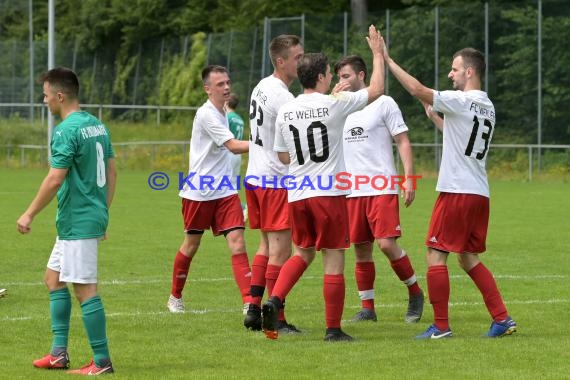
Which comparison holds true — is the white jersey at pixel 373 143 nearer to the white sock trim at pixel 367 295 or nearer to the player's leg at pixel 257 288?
the white sock trim at pixel 367 295

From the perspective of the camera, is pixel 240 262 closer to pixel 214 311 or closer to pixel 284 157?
pixel 214 311

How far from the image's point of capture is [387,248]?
1078cm

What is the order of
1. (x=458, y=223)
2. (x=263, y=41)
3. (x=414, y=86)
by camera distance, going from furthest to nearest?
(x=263, y=41) < (x=458, y=223) < (x=414, y=86)

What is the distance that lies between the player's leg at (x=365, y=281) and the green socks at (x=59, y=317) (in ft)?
9.90

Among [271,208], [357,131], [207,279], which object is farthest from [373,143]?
[207,279]

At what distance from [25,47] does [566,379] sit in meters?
45.6

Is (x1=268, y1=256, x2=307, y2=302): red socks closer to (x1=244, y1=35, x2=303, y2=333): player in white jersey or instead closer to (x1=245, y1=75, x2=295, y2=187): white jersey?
(x1=244, y1=35, x2=303, y2=333): player in white jersey

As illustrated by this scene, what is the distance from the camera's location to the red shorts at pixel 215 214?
1116cm

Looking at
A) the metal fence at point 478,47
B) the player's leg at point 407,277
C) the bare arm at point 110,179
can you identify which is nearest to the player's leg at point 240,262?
the player's leg at point 407,277

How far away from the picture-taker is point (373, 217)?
426 inches

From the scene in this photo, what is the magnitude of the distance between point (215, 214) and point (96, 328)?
10.8ft

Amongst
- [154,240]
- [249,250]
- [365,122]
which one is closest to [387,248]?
[365,122]

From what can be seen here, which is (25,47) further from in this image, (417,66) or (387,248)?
(387,248)

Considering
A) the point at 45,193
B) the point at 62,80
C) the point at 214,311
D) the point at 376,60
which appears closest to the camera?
the point at 45,193
